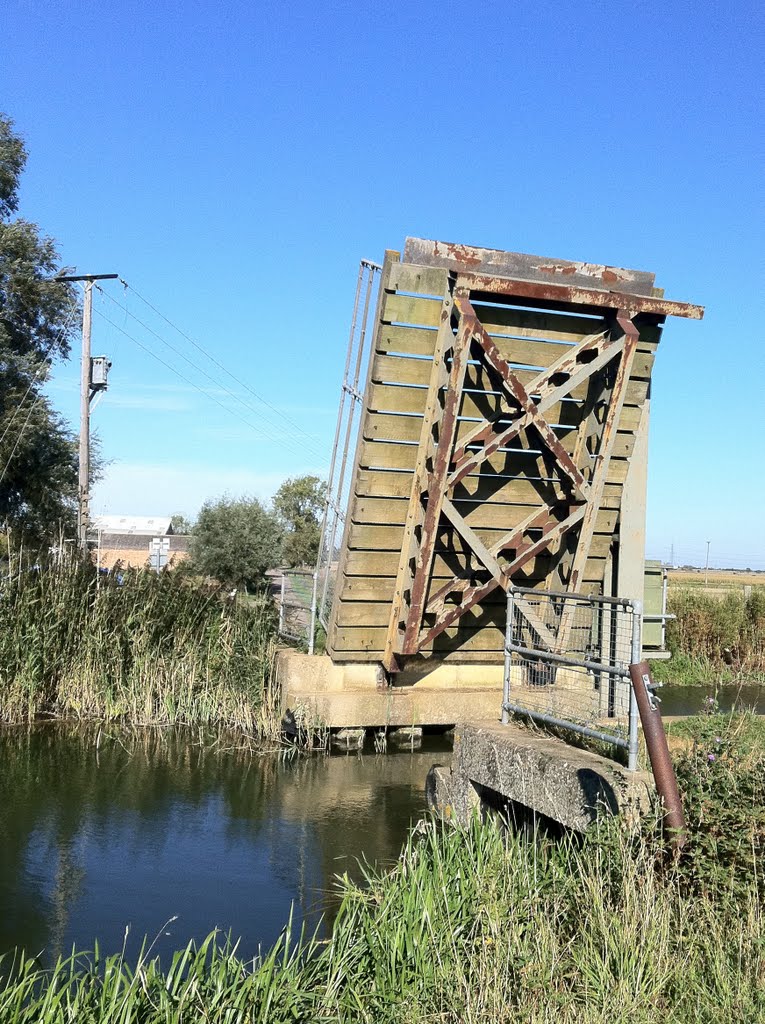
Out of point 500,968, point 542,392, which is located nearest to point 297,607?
point 542,392

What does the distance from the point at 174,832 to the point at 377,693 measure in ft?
11.3

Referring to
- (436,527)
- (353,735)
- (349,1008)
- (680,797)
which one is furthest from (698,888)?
(353,735)

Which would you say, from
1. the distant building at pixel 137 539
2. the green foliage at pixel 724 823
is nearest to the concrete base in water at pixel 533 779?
the green foliage at pixel 724 823

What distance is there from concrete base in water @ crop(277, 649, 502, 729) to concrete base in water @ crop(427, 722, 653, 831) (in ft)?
8.83

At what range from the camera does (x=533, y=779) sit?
632 cm

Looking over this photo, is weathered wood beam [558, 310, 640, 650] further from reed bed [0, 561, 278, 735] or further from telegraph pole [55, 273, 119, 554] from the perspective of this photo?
telegraph pole [55, 273, 119, 554]

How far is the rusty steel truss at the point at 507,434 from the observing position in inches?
355

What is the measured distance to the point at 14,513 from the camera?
26.0 m

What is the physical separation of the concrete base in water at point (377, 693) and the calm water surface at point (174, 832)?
425 mm

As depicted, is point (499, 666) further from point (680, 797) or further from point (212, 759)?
point (680, 797)

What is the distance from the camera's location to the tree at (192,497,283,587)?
3247 centimetres

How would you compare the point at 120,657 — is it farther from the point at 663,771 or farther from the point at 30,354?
the point at 30,354

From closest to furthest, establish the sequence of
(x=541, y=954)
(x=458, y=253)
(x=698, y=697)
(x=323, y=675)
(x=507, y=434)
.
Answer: (x=541, y=954) → (x=458, y=253) → (x=507, y=434) → (x=323, y=675) → (x=698, y=697)

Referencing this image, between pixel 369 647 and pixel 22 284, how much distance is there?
18.8 meters
